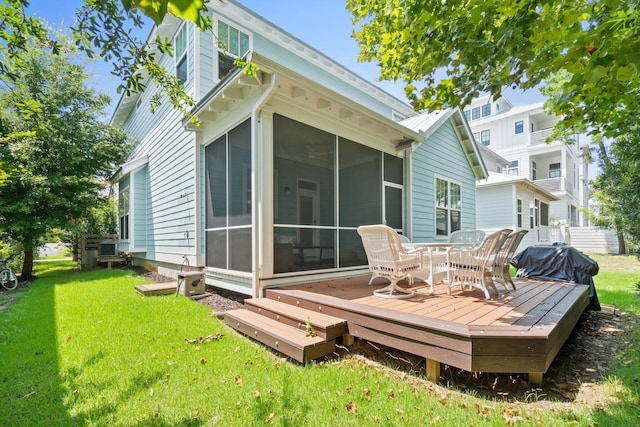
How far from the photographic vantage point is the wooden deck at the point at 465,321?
7.88ft

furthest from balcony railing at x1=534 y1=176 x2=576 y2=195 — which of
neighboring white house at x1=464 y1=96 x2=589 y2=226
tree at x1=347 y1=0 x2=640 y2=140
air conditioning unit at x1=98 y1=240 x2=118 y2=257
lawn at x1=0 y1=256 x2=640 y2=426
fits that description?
air conditioning unit at x1=98 y1=240 x2=118 y2=257

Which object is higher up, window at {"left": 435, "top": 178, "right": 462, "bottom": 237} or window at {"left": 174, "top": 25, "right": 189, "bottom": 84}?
window at {"left": 174, "top": 25, "right": 189, "bottom": 84}

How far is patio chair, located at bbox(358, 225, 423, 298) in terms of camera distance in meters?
4.03

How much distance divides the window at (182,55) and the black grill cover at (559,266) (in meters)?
9.03

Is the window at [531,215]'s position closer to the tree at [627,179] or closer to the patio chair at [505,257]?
the tree at [627,179]

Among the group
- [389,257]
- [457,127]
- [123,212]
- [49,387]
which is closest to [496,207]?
[457,127]

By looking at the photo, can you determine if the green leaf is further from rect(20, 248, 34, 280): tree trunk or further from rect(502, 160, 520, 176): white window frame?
rect(502, 160, 520, 176): white window frame

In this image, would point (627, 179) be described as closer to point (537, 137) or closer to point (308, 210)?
point (308, 210)

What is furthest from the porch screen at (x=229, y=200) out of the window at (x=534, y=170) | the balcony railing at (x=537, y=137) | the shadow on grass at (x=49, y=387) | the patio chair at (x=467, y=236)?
the window at (x=534, y=170)

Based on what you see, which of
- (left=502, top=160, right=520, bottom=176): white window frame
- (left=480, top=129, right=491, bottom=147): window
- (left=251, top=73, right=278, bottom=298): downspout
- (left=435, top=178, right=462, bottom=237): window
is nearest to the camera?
(left=251, top=73, right=278, bottom=298): downspout

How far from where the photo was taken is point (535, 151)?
787 inches

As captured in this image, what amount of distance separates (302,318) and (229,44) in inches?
294

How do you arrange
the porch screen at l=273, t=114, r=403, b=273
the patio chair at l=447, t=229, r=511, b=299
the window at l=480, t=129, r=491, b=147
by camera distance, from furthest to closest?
1. the window at l=480, t=129, r=491, b=147
2. the porch screen at l=273, t=114, r=403, b=273
3. the patio chair at l=447, t=229, r=511, b=299

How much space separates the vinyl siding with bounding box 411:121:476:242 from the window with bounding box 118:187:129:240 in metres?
10.5
